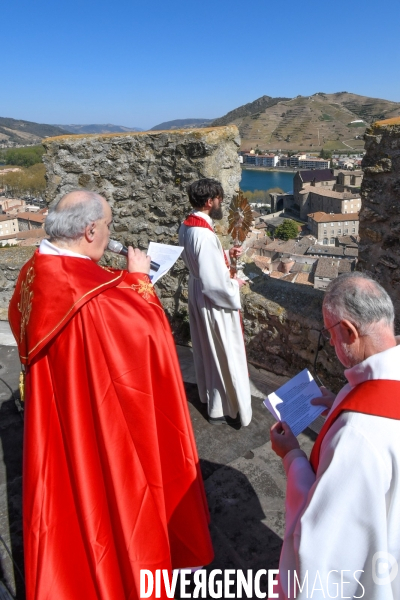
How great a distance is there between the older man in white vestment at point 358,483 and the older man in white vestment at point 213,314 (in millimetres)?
1536

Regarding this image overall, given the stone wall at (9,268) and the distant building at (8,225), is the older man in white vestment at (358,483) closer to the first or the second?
the stone wall at (9,268)

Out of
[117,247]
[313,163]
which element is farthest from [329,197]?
[313,163]

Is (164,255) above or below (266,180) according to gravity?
above

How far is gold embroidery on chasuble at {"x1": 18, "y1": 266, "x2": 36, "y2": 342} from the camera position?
6.16ft

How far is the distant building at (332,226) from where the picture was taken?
28.1 metres

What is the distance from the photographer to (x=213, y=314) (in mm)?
2930

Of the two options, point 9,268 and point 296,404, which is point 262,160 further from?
point 296,404

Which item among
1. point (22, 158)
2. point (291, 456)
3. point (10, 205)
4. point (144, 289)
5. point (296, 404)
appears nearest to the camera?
point (291, 456)

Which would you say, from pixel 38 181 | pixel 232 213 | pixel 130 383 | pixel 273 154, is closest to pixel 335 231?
pixel 232 213

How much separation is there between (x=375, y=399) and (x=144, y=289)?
121cm

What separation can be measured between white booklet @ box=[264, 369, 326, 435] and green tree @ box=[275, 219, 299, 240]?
40638 mm

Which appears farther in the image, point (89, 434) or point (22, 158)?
point (22, 158)

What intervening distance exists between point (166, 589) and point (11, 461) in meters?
1.53

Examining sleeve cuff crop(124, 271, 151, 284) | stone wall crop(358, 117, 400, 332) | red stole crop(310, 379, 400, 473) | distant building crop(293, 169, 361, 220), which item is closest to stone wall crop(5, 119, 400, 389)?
stone wall crop(358, 117, 400, 332)
